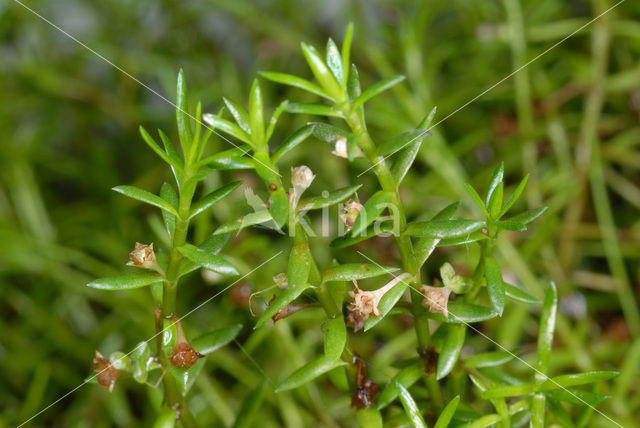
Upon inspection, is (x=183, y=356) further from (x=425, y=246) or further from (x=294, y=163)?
(x=294, y=163)

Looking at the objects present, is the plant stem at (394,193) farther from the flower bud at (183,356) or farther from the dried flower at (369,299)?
the flower bud at (183,356)

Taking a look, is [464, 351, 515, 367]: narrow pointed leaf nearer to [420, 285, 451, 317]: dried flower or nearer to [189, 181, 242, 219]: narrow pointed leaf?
[420, 285, 451, 317]: dried flower

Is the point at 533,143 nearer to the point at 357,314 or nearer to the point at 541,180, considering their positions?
the point at 541,180

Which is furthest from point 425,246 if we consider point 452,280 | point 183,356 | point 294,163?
point 294,163

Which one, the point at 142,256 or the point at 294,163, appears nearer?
the point at 142,256

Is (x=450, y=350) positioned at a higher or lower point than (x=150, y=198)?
lower

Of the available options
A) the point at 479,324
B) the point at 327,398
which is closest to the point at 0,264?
the point at 327,398

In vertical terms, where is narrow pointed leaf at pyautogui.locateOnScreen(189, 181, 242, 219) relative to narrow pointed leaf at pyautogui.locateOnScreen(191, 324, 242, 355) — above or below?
above

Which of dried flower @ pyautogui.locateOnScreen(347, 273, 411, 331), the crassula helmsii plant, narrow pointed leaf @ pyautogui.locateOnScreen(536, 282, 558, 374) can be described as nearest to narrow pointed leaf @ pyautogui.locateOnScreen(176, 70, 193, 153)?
the crassula helmsii plant
